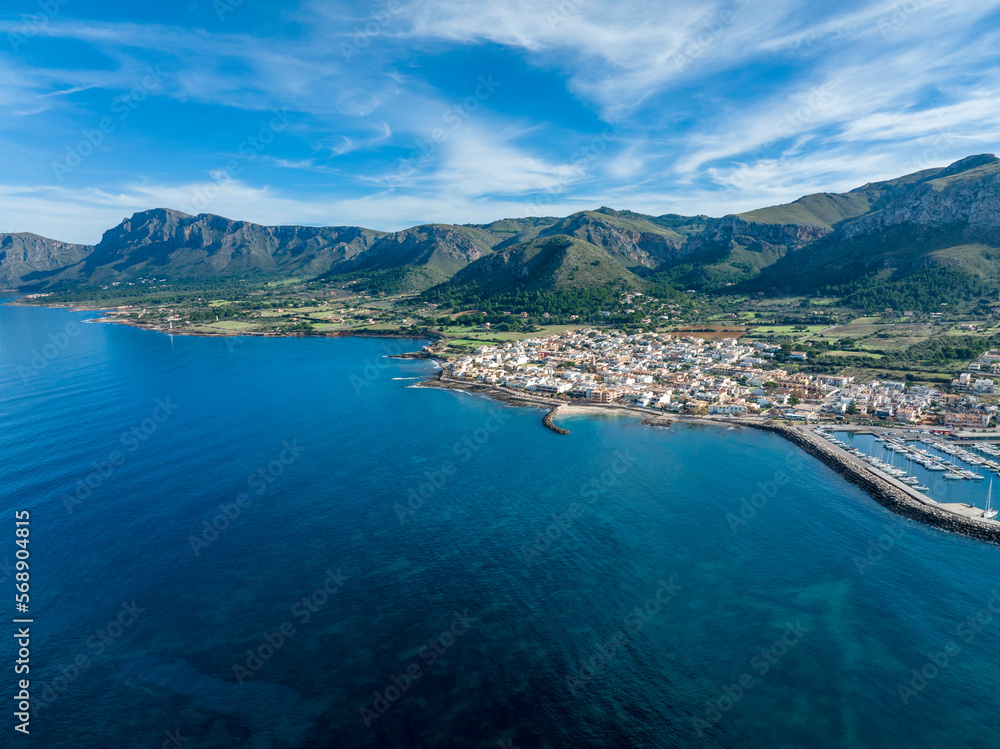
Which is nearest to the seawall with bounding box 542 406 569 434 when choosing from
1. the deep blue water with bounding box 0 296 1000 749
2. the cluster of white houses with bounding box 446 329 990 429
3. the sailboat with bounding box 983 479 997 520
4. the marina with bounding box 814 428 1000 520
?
the deep blue water with bounding box 0 296 1000 749

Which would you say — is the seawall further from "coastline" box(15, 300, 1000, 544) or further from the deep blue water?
the deep blue water

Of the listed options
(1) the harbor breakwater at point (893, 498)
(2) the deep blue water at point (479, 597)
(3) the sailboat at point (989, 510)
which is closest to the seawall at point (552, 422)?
(2) the deep blue water at point (479, 597)

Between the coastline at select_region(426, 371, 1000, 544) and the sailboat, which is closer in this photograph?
the coastline at select_region(426, 371, 1000, 544)

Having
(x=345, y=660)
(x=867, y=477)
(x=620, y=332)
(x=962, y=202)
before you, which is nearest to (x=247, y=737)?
(x=345, y=660)

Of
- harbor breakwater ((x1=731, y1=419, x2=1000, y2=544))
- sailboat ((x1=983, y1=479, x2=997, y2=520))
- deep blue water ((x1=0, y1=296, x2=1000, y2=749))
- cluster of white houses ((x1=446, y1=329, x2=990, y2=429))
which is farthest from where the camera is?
cluster of white houses ((x1=446, y1=329, x2=990, y2=429))

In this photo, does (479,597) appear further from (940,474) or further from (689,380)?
(689,380)

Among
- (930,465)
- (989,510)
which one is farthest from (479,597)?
(930,465)

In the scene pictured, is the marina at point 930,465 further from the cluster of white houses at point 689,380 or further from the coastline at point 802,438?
the cluster of white houses at point 689,380
